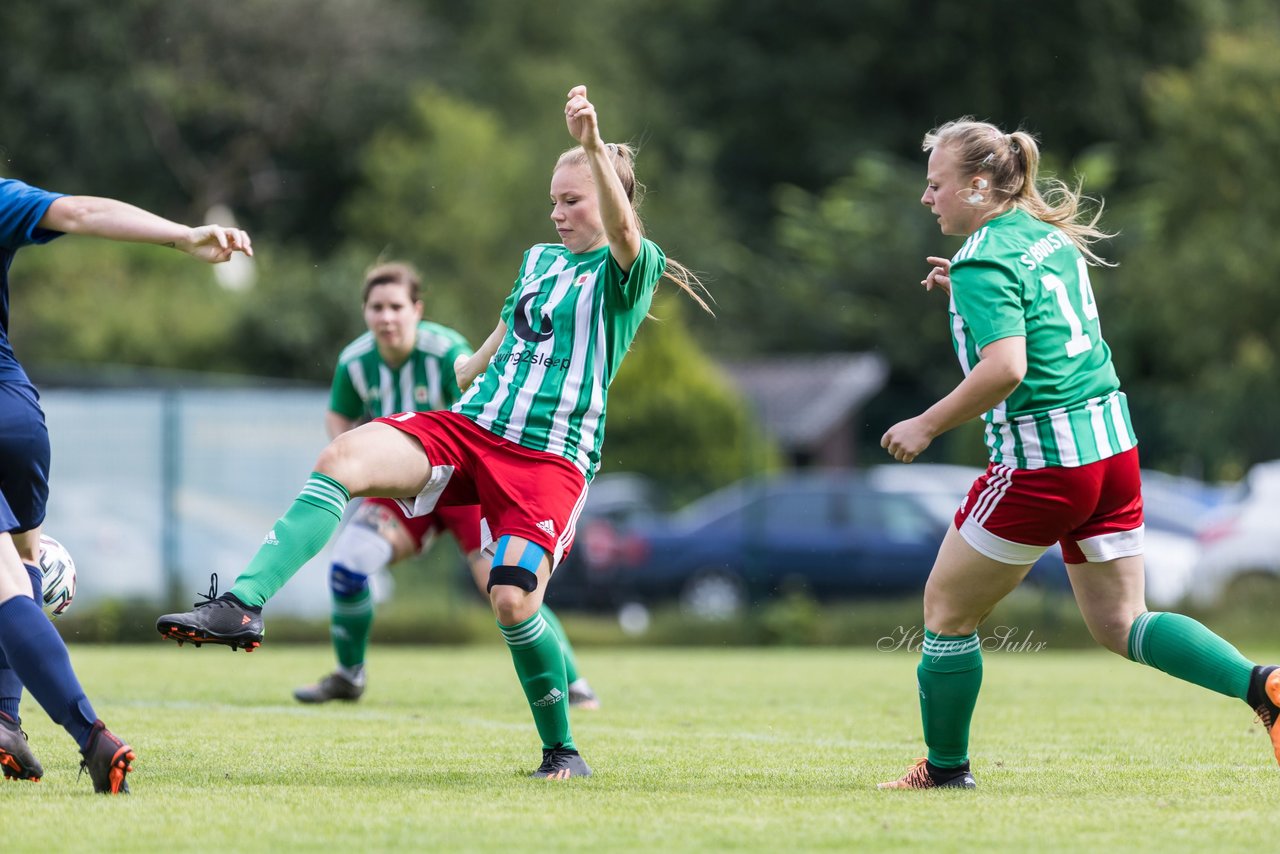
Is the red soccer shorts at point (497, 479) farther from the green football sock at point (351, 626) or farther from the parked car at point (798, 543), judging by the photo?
the parked car at point (798, 543)

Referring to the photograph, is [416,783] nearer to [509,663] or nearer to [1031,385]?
[1031,385]

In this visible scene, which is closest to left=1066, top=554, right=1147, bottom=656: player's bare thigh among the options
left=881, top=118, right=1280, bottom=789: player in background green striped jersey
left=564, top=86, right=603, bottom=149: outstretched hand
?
left=881, top=118, right=1280, bottom=789: player in background green striped jersey

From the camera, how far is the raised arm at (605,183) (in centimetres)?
495

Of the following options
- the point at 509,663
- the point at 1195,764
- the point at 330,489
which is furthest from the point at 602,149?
the point at 509,663

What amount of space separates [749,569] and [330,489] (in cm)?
1225

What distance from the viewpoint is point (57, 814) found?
4.41 metres

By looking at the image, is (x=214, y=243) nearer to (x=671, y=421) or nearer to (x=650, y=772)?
(x=650, y=772)

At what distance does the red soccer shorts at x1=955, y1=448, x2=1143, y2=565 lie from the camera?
4945 mm

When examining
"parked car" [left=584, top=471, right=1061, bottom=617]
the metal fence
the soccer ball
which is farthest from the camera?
"parked car" [left=584, top=471, right=1061, bottom=617]

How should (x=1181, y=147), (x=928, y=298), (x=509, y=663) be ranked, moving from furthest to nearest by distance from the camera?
(x=928, y=298) < (x=1181, y=147) < (x=509, y=663)

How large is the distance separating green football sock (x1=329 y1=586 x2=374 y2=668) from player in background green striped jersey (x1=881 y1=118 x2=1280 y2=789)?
3.73 meters

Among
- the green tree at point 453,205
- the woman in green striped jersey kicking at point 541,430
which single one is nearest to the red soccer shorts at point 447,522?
the woman in green striped jersey kicking at point 541,430

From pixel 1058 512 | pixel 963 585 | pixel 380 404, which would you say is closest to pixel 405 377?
pixel 380 404

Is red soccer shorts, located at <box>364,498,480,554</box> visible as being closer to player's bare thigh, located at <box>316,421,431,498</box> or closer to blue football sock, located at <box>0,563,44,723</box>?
blue football sock, located at <box>0,563,44,723</box>
